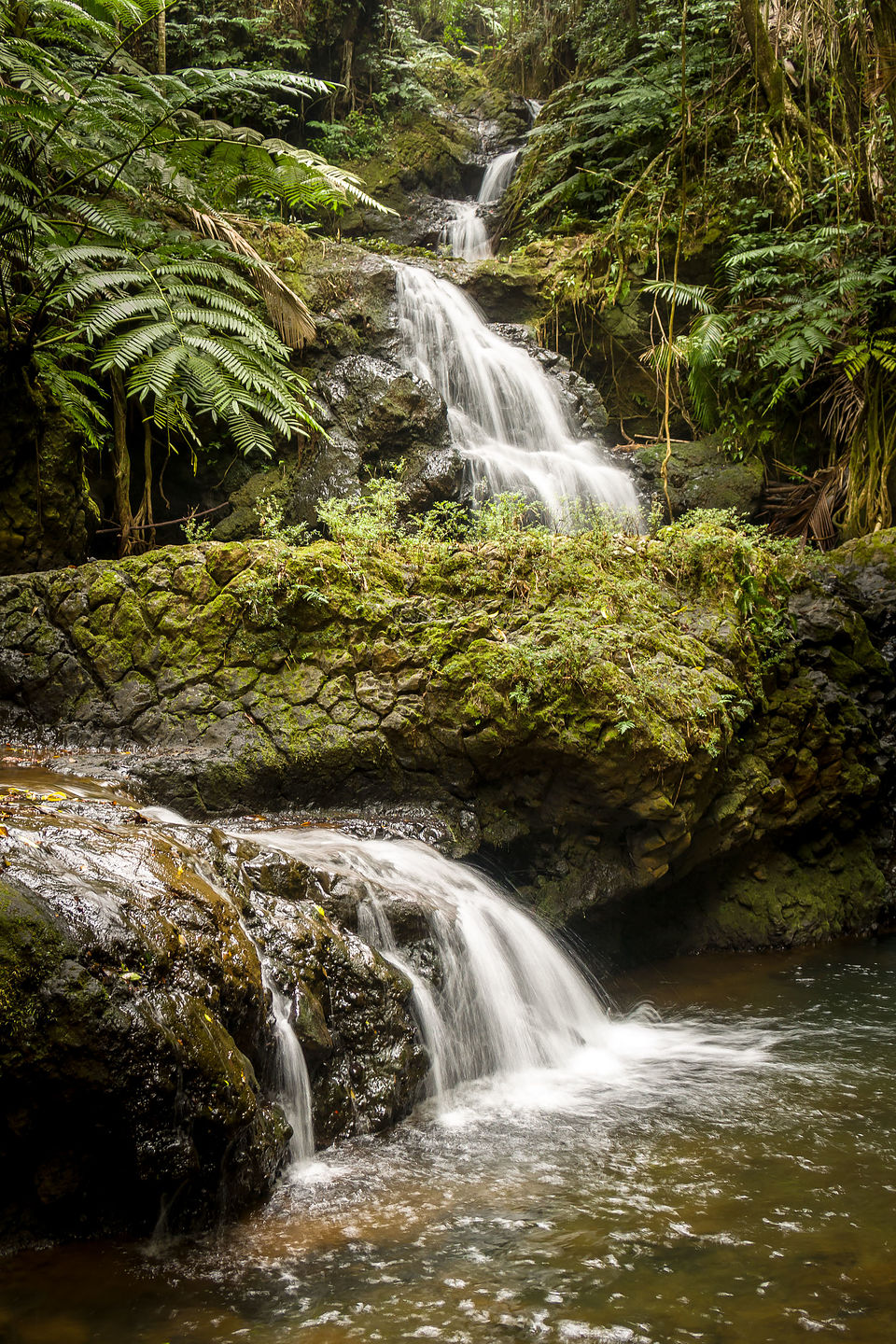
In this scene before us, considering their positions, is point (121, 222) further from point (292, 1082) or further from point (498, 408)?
point (292, 1082)

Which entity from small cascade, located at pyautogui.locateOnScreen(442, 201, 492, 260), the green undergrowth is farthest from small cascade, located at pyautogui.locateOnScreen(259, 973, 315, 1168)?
small cascade, located at pyautogui.locateOnScreen(442, 201, 492, 260)

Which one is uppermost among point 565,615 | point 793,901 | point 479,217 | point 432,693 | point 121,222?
point 479,217

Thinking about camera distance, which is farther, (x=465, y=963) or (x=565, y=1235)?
(x=465, y=963)

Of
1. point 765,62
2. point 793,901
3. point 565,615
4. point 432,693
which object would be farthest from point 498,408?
point 793,901

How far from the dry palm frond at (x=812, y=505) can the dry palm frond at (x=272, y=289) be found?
5.46 meters

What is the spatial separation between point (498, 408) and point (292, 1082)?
830cm

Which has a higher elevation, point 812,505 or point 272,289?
point 272,289

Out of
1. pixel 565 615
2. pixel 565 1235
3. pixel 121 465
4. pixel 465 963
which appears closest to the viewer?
pixel 565 1235

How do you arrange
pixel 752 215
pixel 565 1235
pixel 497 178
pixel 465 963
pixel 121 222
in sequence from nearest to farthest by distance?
pixel 565 1235
pixel 465 963
pixel 121 222
pixel 752 215
pixel 497 178

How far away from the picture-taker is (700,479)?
991 cm

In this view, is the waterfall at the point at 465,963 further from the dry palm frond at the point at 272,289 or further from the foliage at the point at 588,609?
the dry palm frond at the point at 272,289

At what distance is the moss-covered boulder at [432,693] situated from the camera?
542 cm

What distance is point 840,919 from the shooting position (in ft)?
22.3

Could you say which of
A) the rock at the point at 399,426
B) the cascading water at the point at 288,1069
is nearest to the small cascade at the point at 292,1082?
the cascading water at the point at 288,1069
